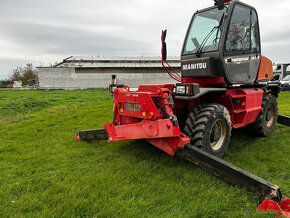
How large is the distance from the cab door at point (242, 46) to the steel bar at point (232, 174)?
5.98 ft

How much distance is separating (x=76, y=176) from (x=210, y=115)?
2.24 metres

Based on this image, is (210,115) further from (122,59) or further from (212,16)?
(122,59)

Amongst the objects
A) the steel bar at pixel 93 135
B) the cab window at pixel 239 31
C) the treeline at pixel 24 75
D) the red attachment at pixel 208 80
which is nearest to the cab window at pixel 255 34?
the cab window at pixel 239 31

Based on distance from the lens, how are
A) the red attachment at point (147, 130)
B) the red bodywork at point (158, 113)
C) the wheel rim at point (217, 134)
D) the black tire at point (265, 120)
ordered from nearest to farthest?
the red attachment at point (147, 130) < the red bodywork at point (158, 113) < the wheel rim at point (217, 134) < the black tire at point (265, 120)

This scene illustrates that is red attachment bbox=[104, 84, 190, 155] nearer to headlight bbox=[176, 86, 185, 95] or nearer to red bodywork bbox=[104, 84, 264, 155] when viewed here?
red bodywork bbox=[104, 84, 264, 155]

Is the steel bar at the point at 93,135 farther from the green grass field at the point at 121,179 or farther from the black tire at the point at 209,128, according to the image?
the black tire at the point at 209,128

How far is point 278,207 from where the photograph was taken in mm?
2422

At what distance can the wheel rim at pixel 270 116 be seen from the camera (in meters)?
5.58

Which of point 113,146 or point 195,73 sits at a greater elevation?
point 195,73

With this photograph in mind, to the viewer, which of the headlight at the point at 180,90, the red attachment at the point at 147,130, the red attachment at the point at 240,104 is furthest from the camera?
the red attachment at the point at 240,104

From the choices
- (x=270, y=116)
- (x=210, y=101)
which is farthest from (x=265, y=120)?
(x=210, y=101)

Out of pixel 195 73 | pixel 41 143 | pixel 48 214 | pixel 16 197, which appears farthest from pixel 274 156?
pixel 41 143

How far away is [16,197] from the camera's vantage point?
282 centimetres

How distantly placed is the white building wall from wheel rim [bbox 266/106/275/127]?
21131 mm
